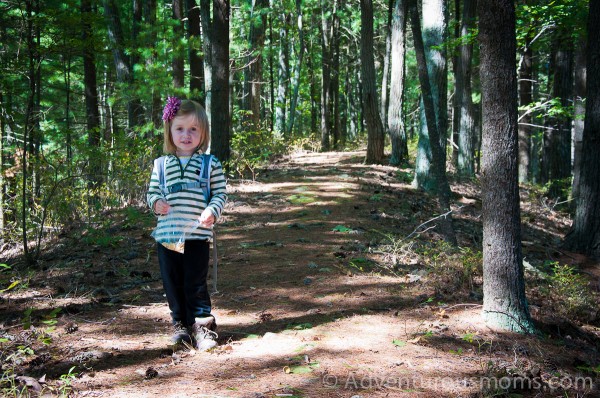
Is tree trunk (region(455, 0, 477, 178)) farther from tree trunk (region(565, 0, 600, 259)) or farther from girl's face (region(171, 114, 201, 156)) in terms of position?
girl's face (region(171, 114, 201, 156))

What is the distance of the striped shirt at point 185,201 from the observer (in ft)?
12.4

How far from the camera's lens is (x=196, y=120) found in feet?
12.7

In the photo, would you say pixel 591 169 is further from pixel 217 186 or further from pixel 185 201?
pixel 185 201

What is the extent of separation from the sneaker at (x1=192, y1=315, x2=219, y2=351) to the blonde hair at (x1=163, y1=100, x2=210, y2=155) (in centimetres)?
131

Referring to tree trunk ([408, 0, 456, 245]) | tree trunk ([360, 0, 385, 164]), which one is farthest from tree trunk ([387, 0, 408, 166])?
tree trunk ([408, 0, 456, 245])

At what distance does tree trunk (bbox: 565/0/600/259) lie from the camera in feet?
28.1

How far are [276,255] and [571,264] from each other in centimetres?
488

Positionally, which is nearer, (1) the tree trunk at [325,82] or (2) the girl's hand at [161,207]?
(2) the girl's hand at [161,207]

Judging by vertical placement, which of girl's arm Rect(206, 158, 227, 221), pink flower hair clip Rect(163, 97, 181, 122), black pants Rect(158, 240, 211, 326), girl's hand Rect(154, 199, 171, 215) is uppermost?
pink flower hair clip Rect(163, 97, 181, 122)

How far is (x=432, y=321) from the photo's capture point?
4465 mm

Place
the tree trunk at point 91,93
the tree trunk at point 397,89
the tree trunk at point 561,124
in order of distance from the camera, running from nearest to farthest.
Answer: the tree trunk at point 91,93 → the tree trunk at point 397,89 → the tree trunk at point 561,124

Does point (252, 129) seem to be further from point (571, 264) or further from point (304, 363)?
point (304, 363)

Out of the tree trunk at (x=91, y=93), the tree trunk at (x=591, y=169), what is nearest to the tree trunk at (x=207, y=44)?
the tree trunk at (x=91, y=93)

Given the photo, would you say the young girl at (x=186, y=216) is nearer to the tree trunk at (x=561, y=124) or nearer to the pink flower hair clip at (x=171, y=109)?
the pink flower hair clip at (x=171, y=109)
